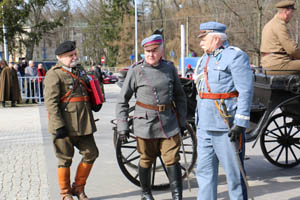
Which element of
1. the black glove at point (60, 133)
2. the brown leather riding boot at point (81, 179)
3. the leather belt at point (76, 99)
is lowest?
the brown leather riding boot at point (81, 179)

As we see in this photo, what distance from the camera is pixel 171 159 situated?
421cm

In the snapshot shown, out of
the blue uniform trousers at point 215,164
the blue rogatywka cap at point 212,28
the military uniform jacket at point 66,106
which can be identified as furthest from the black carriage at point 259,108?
the blue rogatywka cap at point 212,28

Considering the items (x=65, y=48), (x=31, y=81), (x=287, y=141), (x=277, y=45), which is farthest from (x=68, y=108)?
(x=31, y=81)

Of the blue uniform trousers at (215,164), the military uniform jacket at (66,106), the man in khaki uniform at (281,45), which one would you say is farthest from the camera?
the man in khaki uniform at (281,45)

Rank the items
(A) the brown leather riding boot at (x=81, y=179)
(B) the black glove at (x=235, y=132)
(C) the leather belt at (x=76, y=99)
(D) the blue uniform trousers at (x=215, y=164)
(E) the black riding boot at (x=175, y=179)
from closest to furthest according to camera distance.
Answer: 1. (B) the black glove at (x=235, y=132)
2. (D) the blue uniform trousers at (x=215, y=164)
3. (E) the black riding boot at (x=175, y=179)
4. (C) the leather belt at (x=76, y=99)
5. (A) the brown leather riding boot at (x=81, y=179)

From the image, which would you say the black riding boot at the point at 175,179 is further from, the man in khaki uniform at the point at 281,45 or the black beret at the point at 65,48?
the man in khaki uniform at the point at 281,45

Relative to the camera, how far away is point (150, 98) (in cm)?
423

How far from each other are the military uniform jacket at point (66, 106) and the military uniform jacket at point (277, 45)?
101 inches

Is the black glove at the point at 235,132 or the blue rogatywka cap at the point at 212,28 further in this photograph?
the blue rogatywka cap at the point at 212,28

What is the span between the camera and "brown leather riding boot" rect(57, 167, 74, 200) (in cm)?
442

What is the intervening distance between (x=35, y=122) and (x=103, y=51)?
57321 millimetres

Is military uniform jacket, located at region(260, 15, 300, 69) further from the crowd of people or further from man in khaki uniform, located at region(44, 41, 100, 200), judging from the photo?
the crowd of people

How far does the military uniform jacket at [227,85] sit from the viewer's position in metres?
3.44

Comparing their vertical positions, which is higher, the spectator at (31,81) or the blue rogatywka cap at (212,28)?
the blue rogatywka cap at (212,28)
